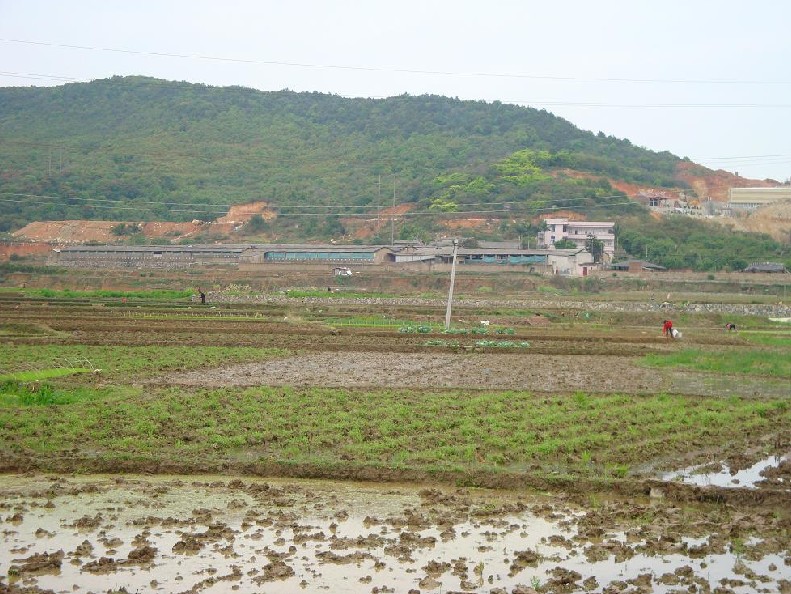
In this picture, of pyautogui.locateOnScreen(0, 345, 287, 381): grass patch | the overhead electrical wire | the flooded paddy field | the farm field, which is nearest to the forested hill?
the overhead electrical wire

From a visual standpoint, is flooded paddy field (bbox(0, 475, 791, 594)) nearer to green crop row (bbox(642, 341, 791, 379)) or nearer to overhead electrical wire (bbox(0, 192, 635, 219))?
green crop row (bbox(642, 341, 791, 379))

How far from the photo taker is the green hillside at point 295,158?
9369 centimetres

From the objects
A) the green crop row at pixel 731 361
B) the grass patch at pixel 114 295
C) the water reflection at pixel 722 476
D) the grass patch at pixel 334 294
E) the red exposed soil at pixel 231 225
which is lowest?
the grass patch at pixel 114 295

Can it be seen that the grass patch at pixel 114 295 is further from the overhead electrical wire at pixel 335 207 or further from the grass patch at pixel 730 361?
the overhead electrical wire at pixel 335 207

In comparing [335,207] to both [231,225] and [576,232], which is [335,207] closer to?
[231,225]

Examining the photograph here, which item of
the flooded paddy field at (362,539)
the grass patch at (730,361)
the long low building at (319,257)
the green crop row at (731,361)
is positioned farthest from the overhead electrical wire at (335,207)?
the flooded paddy field at (362,539)

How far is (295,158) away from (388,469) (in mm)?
116200

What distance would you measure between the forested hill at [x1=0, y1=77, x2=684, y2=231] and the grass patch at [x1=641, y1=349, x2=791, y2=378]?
5875 cm

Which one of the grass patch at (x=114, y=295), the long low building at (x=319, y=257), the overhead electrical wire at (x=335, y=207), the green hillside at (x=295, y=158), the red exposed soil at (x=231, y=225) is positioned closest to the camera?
the grass patch at (x=114, y=295)

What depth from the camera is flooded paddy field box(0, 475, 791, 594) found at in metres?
9.99

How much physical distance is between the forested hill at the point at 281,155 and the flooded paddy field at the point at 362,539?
77.2 metres

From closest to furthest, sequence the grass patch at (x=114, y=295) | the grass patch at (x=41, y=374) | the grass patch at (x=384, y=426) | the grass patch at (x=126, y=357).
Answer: the grass patch at (x=384, y=426) < the grass patch at (x=41, y=374) < the grass patch at (x=126, y=357) < the grass patch at (x=114, y=295)

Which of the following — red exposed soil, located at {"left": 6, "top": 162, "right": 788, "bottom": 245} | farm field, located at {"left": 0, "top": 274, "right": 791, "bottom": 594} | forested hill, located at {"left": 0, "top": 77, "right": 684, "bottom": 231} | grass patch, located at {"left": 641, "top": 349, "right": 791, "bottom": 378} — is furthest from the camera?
forested hill, located at {"left": 0, "top": 77, "right": 684, "bottom": 231}

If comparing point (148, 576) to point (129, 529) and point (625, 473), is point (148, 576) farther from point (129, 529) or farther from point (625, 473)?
point (625, 473)
